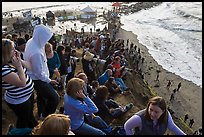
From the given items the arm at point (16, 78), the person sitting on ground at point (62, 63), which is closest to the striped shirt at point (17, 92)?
the arm at point (16, 78)

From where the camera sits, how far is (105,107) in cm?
598

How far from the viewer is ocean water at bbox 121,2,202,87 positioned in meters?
21.9

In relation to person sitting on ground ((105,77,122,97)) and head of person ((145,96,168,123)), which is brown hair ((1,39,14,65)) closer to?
head of person ((145,96,168,123))

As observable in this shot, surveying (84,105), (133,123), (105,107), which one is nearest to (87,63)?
(105,107)

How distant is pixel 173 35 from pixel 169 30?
107 inches

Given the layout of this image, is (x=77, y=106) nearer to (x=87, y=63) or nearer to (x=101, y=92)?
(x=101, y=92)

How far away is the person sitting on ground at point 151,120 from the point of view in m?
3.73

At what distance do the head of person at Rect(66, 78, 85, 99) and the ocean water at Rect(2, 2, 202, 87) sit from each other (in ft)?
51.1

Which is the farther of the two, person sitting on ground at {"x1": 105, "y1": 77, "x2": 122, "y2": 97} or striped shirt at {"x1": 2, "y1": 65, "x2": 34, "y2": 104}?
person sitting on ground at {"x1": 105, "y1": 77, "x2": 122, "y2": 97}

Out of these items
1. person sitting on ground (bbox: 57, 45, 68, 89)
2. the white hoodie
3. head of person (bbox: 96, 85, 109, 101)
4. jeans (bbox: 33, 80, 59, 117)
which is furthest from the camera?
person sitting on ground (bbox: 57, 45, 68, 89)

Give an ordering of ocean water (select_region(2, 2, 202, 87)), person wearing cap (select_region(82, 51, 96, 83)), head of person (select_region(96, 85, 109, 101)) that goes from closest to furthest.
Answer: head of person (select_region(96, 85, 109, 101)) → person wearing cap (select_region(82, 51, 96, 83)) → ocean water (select_region(2, 2, 202, 87))

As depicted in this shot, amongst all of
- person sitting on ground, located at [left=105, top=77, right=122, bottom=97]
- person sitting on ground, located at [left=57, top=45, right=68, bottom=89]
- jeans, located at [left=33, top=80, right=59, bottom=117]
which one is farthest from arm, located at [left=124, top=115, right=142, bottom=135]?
person sitting on ground, located at [left=105, top=77, right=122, bottom=97]

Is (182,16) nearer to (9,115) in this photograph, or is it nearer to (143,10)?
(143,10)

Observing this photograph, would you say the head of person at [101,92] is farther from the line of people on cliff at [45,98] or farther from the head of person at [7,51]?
the head of person at [7,51]
